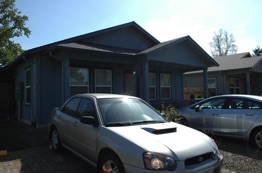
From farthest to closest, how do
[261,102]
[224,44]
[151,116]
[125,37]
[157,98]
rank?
[224,44] → [157,98] → [125,37] → [261,102] → [151,116]

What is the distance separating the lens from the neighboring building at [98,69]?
33.6 feet

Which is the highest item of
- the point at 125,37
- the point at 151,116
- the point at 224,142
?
the point at 125,37

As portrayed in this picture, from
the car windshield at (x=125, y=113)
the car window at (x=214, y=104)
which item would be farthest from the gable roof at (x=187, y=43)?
the car windshield at (x=125, y=113)

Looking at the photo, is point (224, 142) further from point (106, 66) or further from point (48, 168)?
point (106, 66)

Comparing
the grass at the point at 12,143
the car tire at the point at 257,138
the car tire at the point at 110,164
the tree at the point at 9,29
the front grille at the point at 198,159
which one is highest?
the tree at the point at 9,29

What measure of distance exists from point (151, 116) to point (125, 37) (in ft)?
31.5

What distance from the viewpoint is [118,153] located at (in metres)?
3.59

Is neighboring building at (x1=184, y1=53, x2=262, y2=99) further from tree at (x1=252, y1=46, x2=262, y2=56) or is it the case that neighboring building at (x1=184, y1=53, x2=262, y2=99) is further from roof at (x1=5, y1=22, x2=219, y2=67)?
tree at (x1=252, y1=46, x2=262, y2=56)

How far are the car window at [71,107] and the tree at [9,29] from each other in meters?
26.2

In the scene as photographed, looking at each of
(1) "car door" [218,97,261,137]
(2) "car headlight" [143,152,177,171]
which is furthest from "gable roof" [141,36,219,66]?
(2) "car headlight" [143,152,177,171]

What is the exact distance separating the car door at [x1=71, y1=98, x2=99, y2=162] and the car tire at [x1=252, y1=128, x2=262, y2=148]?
4.72 meters

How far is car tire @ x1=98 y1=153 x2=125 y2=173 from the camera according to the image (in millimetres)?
3555

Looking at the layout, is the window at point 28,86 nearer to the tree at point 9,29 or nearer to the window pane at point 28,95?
the window pane at point 28,95

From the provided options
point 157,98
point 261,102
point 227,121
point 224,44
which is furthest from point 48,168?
point 224,44
